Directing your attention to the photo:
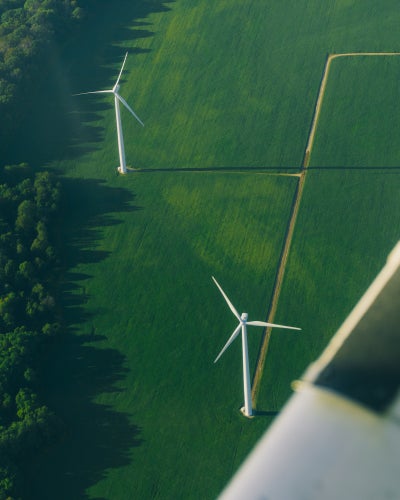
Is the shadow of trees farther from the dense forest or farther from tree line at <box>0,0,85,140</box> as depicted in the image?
tree line at <box>0,0,85,140</box>

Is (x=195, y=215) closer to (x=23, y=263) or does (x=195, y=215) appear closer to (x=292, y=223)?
(x=292, y=223)

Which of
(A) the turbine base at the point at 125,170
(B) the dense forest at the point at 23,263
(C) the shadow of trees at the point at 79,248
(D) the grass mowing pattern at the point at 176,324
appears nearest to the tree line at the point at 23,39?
(B) the dense forest at the point at 23,263

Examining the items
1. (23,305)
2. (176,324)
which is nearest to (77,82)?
(23,305)

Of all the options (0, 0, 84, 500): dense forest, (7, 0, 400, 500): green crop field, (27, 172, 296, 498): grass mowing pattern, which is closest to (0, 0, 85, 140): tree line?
(0, 0, 84, 500): dense forest

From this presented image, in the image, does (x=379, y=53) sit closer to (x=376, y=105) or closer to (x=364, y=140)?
(x=376, y=105)

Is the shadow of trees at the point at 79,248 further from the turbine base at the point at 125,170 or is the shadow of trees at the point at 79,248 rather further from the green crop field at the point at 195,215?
the turbine base at the point at 125,170
